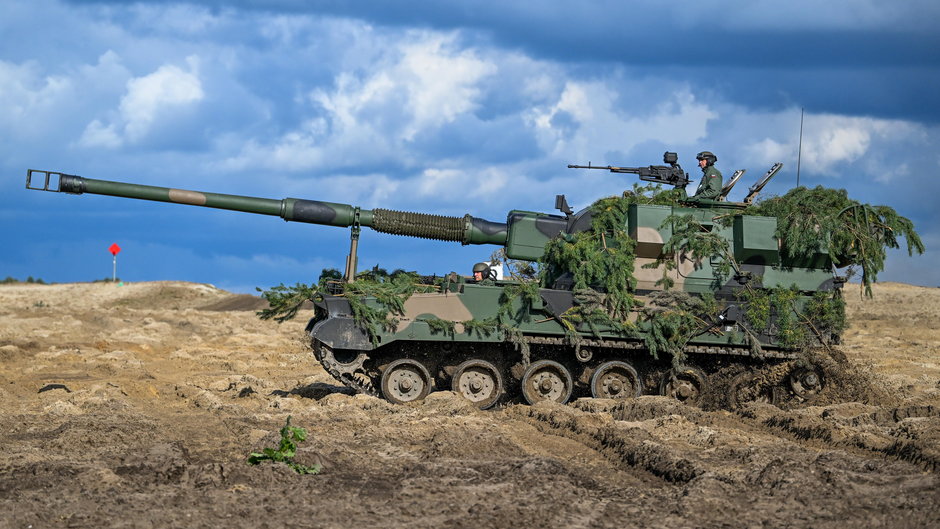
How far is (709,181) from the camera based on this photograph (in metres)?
16.2

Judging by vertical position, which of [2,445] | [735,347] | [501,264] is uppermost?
[501,264]

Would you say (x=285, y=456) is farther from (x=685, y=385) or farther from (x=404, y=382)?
(x=685, y=385)

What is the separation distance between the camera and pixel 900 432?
38.1ft

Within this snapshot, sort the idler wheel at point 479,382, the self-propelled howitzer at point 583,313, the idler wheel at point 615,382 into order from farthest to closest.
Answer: the idler wheel at point 615,382 → the idler wheel at point 479,382 → the self-propelled howitzer at point 583,313

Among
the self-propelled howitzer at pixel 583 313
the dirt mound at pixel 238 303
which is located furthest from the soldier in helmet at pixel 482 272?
the dirt mound at pixel 238 303

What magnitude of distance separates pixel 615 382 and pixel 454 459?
5712 mm

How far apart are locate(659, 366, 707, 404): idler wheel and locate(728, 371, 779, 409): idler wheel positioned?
0.48m

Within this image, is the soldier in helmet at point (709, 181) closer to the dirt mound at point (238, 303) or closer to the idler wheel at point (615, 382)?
the idler wheel at point (615, 382)

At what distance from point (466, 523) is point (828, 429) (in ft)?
20.3

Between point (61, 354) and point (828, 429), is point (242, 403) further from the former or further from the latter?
point (61, 354)

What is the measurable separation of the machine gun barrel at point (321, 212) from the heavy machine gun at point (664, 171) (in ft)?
6.49

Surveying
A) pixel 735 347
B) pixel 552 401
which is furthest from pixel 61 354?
pixel 735 347

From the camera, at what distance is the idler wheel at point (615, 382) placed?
15086 mm

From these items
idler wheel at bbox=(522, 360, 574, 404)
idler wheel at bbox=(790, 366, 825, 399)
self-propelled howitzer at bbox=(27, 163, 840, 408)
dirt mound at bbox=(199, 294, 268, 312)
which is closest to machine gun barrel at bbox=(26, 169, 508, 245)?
self-propelled howitzer at bbox=(27, 163, 840, 408)
